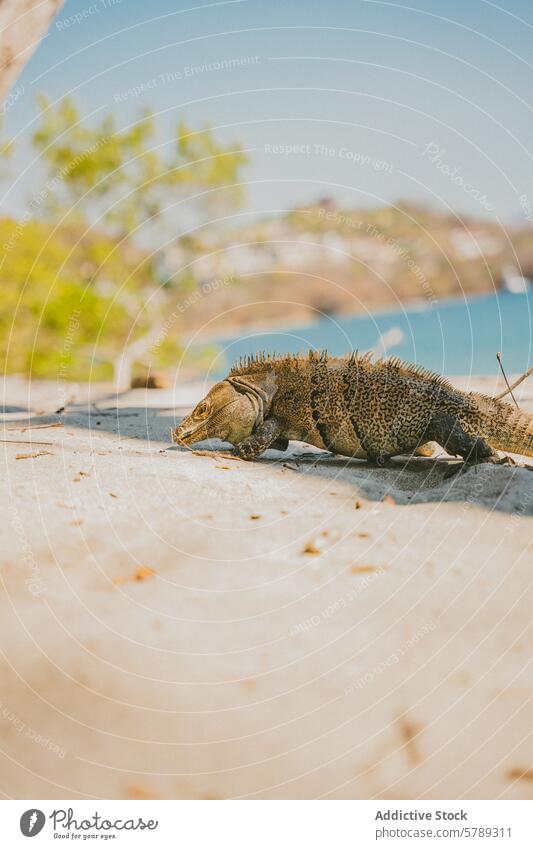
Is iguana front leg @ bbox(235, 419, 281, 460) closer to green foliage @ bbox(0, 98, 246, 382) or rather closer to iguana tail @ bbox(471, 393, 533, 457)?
iguana tail @ bbox(471, 393, 533, 457)

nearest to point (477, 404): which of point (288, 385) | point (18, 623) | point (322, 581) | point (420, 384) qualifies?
point (420, 384)

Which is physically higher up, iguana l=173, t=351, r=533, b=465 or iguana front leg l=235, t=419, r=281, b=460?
iguana l=173, t=351, r=533, b=465

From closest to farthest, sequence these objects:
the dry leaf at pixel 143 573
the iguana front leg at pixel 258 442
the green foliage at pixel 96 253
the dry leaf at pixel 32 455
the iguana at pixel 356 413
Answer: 1. the dry leaf at pixel 143 573
2. the dry leaf at pixel 32 455
3. the iguana at pixel 356 413
4. the iguana front leg at pixel 258 442
5. the green foliage at pixel 96 253

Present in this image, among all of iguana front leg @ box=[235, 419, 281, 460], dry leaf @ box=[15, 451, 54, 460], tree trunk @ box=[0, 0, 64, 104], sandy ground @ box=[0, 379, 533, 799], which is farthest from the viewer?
iguana front leg @ box=[235, 419, 281, 460]

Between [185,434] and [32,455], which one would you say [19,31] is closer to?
[32,455]

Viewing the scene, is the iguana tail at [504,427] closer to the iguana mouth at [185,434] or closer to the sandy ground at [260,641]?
the sandy ground at [260,641]

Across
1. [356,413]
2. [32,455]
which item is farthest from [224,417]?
[32,455]

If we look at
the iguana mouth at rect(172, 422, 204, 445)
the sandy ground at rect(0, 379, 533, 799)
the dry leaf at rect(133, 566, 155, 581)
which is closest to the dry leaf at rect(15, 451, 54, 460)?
the sandy ground at rect(0, 379, 533, 799)

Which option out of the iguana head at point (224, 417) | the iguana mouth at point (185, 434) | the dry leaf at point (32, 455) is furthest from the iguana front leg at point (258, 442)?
the dry leaf at point (32, 455)
